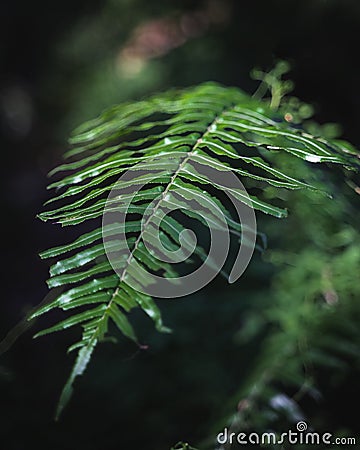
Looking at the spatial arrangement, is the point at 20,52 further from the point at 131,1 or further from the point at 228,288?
the point at 228,288

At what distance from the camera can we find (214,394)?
1354 mm

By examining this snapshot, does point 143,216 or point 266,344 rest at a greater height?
point 143,216

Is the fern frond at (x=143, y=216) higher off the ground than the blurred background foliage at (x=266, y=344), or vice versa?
the fern frond at (x=143, y=216)

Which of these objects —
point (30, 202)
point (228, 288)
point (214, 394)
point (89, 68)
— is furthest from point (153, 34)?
point (214, 394)

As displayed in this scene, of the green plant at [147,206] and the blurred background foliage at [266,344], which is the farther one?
the blurred background foliage at [266,344]

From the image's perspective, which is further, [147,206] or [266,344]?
[266,344]

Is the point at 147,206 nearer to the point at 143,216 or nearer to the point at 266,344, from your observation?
the point at 143,216

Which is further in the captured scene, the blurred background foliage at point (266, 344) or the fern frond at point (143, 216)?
the blurred background foliage at point (266, 344)

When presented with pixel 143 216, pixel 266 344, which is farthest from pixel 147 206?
pixel 266 344

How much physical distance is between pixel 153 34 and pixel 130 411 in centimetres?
346

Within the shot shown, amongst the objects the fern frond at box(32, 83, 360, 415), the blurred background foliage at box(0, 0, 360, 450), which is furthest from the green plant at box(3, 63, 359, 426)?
the blurred background foliage at box(0, 0, 360, 450)

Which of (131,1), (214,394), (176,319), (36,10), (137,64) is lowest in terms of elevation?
(214,394)

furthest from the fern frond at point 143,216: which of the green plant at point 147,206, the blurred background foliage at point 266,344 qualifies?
the blurred background foliage at point 266,344

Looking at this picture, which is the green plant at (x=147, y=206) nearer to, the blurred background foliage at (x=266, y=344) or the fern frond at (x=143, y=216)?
the fern frond at (x=143, y=216)
